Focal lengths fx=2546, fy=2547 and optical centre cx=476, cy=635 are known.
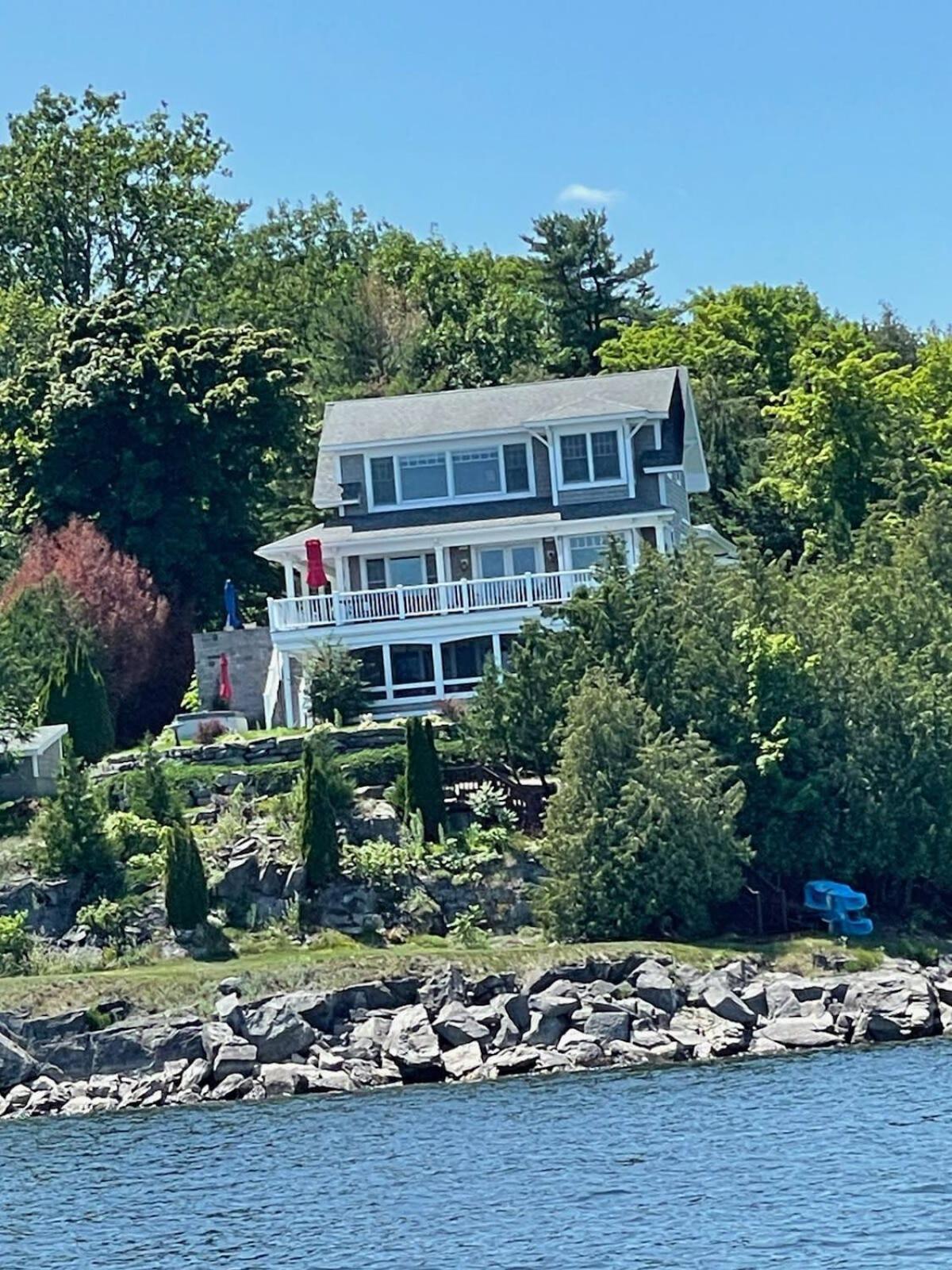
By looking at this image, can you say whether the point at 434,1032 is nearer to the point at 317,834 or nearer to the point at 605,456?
the point at 317,834

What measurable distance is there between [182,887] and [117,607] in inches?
585

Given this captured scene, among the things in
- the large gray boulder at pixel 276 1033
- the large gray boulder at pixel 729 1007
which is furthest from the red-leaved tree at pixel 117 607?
the large gray boulder at pixel 729 1007

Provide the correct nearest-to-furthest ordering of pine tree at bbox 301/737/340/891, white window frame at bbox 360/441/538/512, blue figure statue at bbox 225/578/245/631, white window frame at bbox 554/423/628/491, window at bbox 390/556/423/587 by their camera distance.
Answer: pine tree at bbox 301/737/340/891, window at bbox 390/556/423/587, blue figure statue at bbox 225/578/245/631, white window frame at bbox 554/423/628/491, white window frame at bbox 360/441/538/512

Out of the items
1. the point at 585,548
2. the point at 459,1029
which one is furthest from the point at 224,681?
the point at 459,1029

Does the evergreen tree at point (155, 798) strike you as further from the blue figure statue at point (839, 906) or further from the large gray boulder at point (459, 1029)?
the blue figure statue at point (839, 906)

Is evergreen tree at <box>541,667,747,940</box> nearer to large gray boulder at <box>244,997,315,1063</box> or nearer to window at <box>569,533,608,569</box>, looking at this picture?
large gray boulder at <box>244,997,315,1063</box>

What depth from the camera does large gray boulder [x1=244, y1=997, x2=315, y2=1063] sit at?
43188 millimetres

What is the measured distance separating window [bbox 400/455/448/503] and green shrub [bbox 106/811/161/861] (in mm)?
14094

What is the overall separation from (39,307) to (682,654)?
39905 millimetres

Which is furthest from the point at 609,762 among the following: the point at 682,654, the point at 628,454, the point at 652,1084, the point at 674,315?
the point at 674,315

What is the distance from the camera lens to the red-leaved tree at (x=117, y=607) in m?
61.8

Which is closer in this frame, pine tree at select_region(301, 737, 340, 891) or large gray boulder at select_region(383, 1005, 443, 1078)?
large gray boulder at select_region(383, 1005, 443, 1078)

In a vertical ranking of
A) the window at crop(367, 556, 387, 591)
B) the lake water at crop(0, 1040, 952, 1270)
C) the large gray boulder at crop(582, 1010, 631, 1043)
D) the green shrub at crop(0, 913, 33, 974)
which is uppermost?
the window at crop(367, 556, 387, 591)

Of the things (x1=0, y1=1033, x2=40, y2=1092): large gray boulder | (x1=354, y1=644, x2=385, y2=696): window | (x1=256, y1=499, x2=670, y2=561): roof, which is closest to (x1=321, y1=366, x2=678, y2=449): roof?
(x1=256, y1=499, x2=670, y2=561): roof
